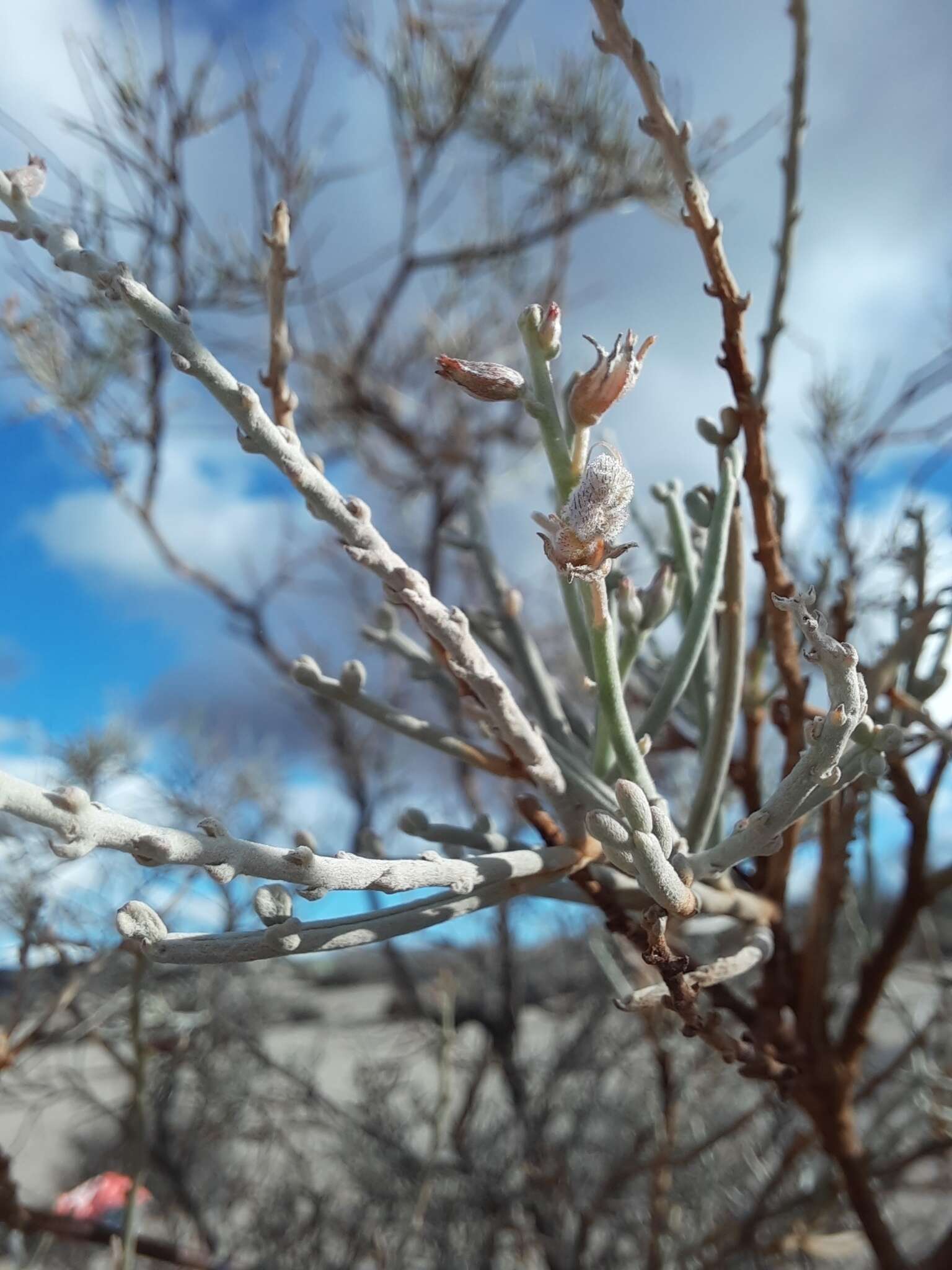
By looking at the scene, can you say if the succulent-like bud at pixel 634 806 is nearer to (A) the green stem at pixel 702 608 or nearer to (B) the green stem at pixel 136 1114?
(A) the green stem at pixel 702 608

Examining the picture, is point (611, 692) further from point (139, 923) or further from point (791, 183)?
point (791, 183)

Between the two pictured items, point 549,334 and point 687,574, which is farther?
point 687,574

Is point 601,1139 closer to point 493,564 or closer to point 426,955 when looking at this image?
point 426,955

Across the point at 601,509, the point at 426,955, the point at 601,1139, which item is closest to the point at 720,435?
the point at 601,509

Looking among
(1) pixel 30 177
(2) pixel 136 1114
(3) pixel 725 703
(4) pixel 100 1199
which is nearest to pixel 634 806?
(3) pixel 725 703

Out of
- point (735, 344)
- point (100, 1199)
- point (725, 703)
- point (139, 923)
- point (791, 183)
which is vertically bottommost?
point (100, 1199)

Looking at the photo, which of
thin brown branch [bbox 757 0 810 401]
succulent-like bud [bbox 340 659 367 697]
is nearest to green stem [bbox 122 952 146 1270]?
succulent-like bud [bbox 340 659 367 697]
